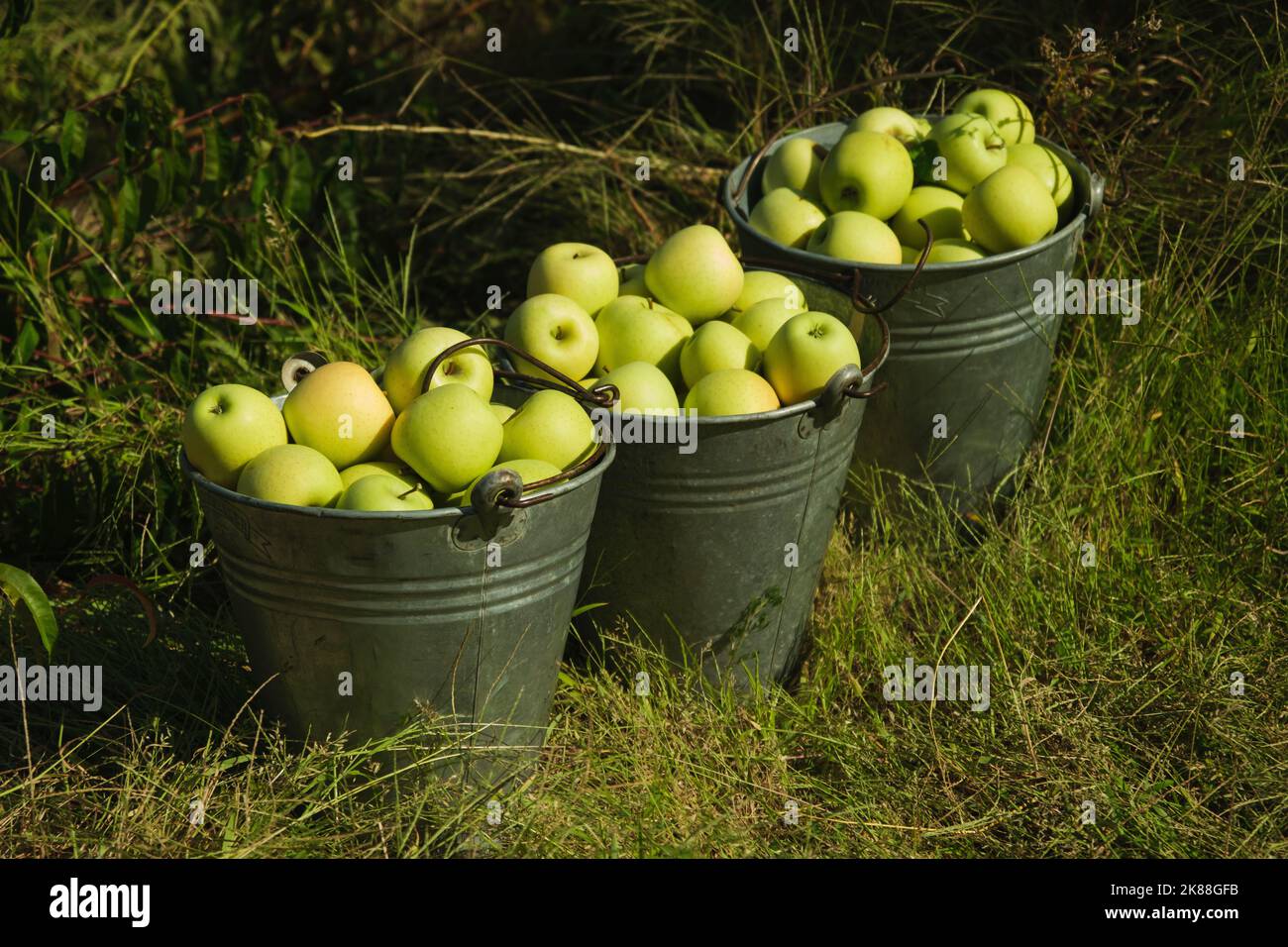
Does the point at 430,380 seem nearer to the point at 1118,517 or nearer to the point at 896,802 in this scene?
the point at 896,802

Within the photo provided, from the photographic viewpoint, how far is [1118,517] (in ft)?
9.31

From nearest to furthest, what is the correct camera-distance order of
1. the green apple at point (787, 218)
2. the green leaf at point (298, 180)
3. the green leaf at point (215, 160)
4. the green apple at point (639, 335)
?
the green apple at point (639, 335) → the green apple at point (787, 218) → the green leaf at point (215, 160) → the green leaf at point (298, 180)

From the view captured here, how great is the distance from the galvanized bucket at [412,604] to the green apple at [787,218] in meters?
0.97

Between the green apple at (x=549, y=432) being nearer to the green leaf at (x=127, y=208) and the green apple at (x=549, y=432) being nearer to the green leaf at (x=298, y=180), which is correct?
the green leaf at (x=127, y=208)

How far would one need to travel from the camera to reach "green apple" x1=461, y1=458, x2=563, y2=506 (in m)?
2.07

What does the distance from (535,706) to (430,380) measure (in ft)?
1.91

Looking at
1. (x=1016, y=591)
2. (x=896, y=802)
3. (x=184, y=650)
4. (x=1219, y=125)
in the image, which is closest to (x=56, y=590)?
(x=184, y=650)

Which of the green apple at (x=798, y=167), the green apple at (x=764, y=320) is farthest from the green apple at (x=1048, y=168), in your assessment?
the green apple at (x=764, y=320)

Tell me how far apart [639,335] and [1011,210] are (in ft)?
2.94

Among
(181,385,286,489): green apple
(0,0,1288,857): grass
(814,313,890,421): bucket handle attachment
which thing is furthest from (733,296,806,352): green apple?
(181,385,286,489): green apple

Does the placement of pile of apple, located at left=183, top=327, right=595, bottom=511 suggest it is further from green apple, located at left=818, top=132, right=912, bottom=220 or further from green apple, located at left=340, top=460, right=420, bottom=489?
green apple, located at left=818, top=132, right=912, bottom=220

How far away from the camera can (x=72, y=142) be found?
2904 millimetres

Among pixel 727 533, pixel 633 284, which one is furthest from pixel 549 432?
pixel 633 284

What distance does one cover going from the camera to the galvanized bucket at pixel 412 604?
6.41ft
